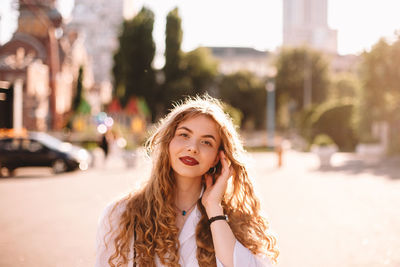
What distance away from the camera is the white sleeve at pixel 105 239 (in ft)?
8.18

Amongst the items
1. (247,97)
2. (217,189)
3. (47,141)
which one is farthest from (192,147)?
(247,97)

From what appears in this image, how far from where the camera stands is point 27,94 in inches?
1821

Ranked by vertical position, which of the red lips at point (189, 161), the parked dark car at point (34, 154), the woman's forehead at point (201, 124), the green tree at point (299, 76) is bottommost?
the parked dark car at point (34, 154)

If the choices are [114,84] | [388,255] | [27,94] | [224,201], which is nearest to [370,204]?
[388,255]

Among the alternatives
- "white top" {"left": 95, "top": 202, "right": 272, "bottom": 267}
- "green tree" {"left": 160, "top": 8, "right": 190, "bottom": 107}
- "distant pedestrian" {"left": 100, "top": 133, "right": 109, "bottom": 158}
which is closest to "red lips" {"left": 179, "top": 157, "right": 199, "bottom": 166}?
"white top" {"left": 95, "top": 202, "right": 272, "bottom": 267}

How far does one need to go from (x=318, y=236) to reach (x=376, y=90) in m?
22.7

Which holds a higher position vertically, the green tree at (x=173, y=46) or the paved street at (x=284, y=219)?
the green tree at (x=173, y=46)

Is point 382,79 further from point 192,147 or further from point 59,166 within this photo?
point 192,147

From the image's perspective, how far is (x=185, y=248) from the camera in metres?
2.54

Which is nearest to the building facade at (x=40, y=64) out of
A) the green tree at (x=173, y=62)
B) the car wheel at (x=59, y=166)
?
the green tree at (x=173, y=62)

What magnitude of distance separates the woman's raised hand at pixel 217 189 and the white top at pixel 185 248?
0.34 feet

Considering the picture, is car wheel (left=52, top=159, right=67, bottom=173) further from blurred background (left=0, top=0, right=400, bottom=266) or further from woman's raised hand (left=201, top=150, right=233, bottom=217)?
woman's raised hand (left=201, top=150, right=233, bottom=217)

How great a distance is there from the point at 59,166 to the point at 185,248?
60.3ft

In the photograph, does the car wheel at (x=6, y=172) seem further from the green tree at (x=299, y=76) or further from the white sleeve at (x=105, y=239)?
the green tree at (x=299, y=76)
